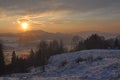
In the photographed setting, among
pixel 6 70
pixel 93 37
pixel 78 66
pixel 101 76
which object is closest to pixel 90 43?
pixel 93 37

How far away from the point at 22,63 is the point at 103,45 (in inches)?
1367

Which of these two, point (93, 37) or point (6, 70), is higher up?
point (93, 37)

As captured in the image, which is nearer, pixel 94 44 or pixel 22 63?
pixel 22 63

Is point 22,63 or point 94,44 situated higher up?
point 94,44

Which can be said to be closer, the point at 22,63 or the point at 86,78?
the point at 86,78

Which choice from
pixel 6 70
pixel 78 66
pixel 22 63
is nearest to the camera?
pixel 78 66

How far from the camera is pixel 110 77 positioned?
73.8ft

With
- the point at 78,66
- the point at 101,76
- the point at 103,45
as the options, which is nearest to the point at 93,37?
the point at 103,45

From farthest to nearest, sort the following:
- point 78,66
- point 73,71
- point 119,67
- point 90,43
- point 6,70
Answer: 1. point 90,43
2. point 6,70
3. point 78,66
4. point 73,71
5. point 119,67

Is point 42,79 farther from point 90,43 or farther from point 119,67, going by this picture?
point 90,43

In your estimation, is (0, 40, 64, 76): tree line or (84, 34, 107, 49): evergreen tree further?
(84, 34, 107, 49): evergreen tree

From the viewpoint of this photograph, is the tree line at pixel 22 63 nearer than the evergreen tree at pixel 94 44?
Yes

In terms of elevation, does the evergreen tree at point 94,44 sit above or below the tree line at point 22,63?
above

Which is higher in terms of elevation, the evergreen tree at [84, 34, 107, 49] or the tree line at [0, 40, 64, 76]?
the evergreen tree at [84, 34, 107, 49]
